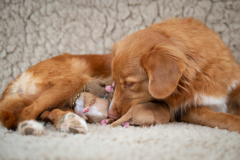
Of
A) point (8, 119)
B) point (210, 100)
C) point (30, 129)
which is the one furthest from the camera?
point (210, 100)

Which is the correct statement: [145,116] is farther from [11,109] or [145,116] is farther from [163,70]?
[11,109]

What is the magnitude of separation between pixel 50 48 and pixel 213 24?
253cm

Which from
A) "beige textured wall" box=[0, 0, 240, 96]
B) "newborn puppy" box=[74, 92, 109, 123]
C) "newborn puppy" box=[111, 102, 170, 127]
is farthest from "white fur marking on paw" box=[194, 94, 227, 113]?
"beige textured wall" box=[0, 0, 240, 96]

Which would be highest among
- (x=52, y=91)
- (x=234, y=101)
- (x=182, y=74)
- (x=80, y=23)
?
(x=80, y=23)

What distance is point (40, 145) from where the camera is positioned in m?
1.31

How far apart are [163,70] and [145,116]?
44cm

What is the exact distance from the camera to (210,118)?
6.36 ft

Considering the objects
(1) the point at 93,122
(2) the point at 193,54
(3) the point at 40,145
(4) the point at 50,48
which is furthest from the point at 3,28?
(2) the point at 193,54

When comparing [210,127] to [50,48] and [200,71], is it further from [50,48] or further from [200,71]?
[50,48]

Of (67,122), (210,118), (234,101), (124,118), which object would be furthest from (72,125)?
(234,101)

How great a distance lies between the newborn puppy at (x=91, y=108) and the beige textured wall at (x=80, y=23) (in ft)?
4.30

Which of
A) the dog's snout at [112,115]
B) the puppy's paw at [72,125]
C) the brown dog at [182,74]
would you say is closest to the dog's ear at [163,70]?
the brown dog at [182,74]

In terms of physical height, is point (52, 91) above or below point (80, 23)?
below

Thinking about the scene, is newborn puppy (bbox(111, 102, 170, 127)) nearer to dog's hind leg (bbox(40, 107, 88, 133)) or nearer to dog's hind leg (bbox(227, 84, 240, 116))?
dog's hind leg (bbox(40, 107, 88, 133))
